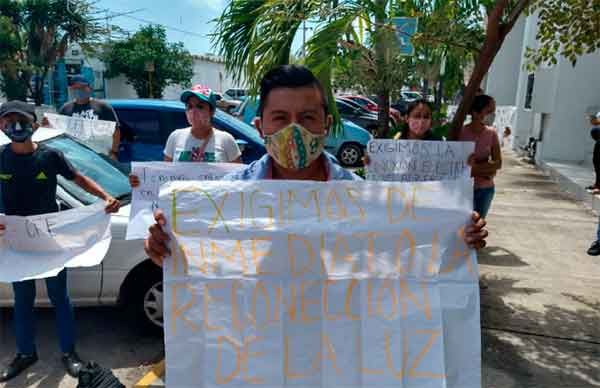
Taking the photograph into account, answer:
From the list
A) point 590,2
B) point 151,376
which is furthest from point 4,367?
point 590,2

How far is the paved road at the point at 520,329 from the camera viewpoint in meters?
3.47

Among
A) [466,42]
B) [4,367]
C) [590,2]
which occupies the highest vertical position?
[590,2]

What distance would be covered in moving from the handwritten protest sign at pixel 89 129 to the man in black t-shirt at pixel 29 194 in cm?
166

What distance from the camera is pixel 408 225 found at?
1712 millimetres

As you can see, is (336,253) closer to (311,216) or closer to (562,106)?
(311,216)

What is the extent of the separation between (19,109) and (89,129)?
2.01 metres

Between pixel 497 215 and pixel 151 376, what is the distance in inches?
264

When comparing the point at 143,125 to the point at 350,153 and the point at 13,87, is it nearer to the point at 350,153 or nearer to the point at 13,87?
the point at 350,153

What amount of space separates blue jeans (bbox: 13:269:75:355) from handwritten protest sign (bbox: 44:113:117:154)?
1.94 m

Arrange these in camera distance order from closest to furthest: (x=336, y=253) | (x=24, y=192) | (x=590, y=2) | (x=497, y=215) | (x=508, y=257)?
(x=336, y=253), (x=24, y=192), (x=590, y=2), (x=508, y=257), (x=497, y=215)

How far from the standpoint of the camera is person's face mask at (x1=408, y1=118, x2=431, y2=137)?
3.71 m

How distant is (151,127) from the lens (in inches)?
266

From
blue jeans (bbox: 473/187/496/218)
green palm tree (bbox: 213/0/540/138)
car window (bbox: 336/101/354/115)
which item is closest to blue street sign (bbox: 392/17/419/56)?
green palm tree (bbox: 213/0/540/138)

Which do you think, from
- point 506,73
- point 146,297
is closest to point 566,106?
point 506,73
